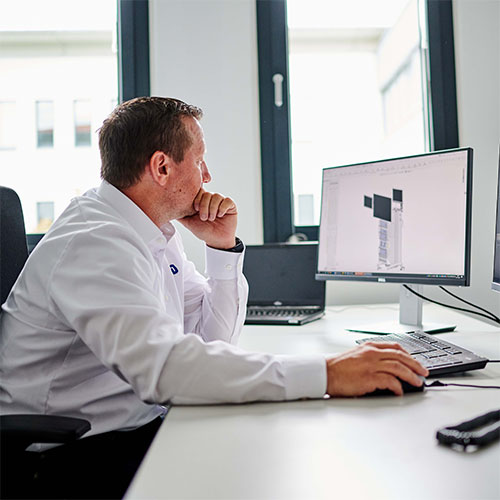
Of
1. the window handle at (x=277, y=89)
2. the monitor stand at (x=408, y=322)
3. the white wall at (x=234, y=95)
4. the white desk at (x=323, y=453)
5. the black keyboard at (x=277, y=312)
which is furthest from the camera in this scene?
the window handle at (x=277, y=89)

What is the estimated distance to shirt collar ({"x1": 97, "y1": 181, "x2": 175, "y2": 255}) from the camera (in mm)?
1213

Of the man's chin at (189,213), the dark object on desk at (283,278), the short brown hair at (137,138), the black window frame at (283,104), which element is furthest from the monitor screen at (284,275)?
the short brown hair at (137,138)

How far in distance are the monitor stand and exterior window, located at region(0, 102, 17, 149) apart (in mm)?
1906

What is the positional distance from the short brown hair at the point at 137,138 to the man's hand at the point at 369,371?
65cm

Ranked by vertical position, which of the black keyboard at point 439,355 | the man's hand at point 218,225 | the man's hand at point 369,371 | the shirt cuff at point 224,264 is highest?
the man's hand at point 218,225

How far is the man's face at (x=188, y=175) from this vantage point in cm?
130

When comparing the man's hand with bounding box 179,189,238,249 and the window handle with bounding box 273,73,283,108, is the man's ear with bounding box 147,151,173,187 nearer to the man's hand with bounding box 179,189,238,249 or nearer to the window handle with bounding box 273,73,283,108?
the man's hand with bounding box 179,189,238,249

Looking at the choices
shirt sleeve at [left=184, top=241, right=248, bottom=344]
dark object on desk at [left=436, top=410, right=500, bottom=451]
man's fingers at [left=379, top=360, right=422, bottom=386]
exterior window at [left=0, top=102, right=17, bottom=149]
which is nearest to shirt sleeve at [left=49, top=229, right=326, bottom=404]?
man's fingers at [left=379, top=360, right=422, bottom=386]

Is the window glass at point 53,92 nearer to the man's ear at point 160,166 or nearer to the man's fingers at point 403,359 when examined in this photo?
the man's ear at point 160,166

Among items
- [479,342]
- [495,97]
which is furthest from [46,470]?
[495,97]

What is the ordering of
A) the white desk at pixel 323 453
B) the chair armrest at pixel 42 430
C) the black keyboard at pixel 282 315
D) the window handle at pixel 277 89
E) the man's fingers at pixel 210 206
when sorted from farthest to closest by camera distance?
the window handle at pixel 277 89 < the black keyboard at pixel 282 315 < the man's fingers at pixel 210 206 < the chair armrest at pixel 42 430 < the white desk at pixel 323 453

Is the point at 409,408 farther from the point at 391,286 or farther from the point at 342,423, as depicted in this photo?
the point at 391,286

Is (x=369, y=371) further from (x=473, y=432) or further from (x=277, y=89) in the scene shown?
(x=277, y=89)

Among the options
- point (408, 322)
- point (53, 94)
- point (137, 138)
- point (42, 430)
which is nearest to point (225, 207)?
point (137, 138)
